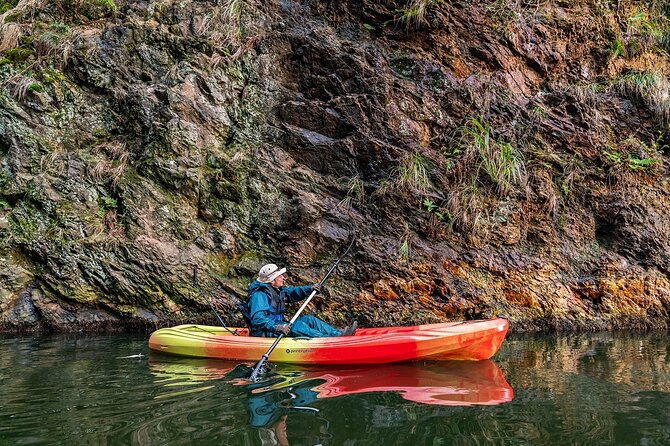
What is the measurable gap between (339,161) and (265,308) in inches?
142

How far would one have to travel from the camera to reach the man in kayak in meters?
5.59

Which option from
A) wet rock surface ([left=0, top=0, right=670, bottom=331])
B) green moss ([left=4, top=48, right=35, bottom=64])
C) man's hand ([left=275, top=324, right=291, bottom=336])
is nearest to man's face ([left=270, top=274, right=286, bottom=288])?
man's hand ([left=275, top=324, right=291, bottom=336])

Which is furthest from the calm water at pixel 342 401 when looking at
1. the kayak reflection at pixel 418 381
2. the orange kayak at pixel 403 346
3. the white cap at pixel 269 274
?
the white cap at pixel 269 274

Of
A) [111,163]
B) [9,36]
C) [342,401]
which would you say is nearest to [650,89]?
[342,401]

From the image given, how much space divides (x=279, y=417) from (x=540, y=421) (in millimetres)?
1618

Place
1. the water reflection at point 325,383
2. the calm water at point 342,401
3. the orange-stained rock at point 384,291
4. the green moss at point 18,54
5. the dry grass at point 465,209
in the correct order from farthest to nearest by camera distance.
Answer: the green moss at point 18,54 → the dry grass at point 465,209 → the orange-stained rock at point 384,291 → the water reflection at point 325,383 → the calm water at point 342,401

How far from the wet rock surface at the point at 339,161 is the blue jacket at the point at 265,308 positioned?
1.52m

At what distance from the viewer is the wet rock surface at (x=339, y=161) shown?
24.1ft

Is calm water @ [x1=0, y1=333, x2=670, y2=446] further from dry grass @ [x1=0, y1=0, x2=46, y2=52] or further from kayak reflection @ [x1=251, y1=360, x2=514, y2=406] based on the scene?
dry grass @ [x1=0, y1=0, x2=46, y2=52]

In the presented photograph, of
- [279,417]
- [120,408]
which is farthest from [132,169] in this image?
[279,417]

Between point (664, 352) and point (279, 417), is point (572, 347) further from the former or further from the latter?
point (279, 417)

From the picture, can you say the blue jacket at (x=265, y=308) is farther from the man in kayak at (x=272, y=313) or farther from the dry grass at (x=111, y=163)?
the dry grass at (x=111, y=163)

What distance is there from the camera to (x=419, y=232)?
7.97m

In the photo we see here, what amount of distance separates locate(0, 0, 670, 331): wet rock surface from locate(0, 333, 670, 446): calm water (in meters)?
2.00
